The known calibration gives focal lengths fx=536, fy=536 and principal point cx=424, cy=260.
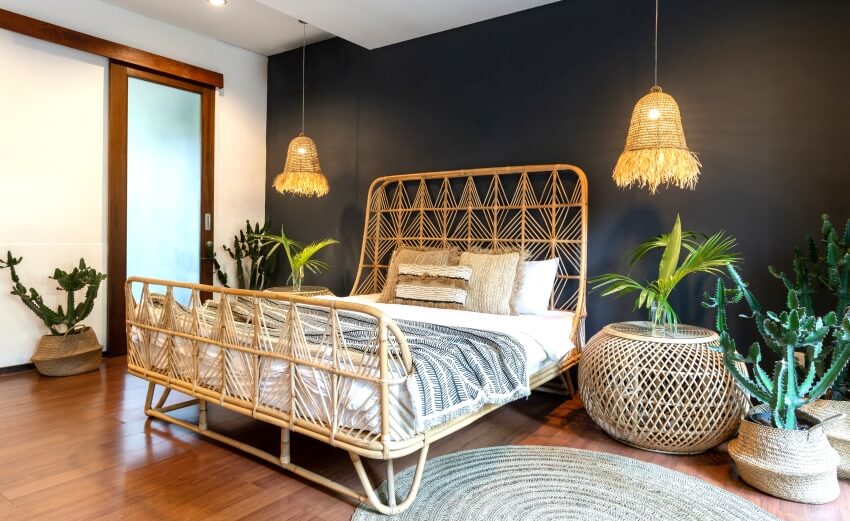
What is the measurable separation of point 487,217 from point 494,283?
747 millimetres

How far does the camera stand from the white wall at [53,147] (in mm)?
3773

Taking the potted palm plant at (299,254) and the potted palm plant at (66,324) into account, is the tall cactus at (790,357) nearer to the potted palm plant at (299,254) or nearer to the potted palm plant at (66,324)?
the potted palm plant at (299,254)

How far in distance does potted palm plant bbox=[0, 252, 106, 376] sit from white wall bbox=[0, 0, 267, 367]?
0.44 feet

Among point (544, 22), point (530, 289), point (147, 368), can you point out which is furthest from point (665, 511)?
point (544, 22)

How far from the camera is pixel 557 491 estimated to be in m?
2.13

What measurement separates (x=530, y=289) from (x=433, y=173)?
132 centimetres

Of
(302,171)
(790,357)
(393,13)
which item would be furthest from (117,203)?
(790,357)

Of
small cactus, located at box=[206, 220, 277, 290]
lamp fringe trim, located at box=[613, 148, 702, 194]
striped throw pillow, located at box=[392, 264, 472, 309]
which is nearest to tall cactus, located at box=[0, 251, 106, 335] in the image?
small cactus, located at box=[206, 220, 277, 290]

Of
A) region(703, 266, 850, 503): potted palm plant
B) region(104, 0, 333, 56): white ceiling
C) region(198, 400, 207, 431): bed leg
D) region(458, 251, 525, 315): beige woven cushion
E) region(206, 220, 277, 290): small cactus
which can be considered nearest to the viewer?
region(703, 266, 850, 503): potted palm plant

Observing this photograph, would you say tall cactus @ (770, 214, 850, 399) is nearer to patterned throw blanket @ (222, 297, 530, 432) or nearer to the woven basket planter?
the woven basket planter

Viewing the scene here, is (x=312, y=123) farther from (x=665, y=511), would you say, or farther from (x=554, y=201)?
(x=665, y=511)

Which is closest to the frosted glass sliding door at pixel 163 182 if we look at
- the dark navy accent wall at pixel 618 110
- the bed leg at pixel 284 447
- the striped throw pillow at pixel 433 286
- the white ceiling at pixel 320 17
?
the white ceiling at pixel 320 17

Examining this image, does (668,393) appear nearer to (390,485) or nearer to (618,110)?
(390,485)

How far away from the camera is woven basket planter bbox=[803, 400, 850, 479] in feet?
7.48
